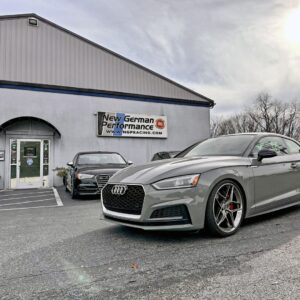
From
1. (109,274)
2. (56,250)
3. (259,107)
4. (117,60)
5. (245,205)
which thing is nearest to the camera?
(109,274)

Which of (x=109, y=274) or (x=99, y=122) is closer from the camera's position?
(x=109, y=274)

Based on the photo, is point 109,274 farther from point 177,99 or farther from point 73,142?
point 177,99

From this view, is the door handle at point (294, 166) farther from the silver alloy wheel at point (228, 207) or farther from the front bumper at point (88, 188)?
the front bumper at point (88, 188)

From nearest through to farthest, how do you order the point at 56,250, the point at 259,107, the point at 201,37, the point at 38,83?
the point at 56,250 → the point at 201,37 → the point at 38,83 → the point at 259,107

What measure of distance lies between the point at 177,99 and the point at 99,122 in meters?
4.75

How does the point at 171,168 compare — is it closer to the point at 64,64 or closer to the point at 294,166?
the point at 294,166

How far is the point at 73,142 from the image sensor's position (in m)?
14.8

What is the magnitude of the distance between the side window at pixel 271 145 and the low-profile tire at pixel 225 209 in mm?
840

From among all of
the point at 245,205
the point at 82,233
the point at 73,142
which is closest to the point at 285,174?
the point at 245,205

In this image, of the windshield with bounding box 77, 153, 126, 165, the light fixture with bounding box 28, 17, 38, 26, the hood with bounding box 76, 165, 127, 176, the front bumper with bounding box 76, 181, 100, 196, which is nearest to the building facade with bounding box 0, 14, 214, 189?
the light fixture with bounding box 28, 17, 38, 26

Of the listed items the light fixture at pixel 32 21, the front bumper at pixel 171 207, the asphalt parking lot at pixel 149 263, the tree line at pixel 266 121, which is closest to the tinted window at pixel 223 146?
the asphalt parking lot at pixel 149 263

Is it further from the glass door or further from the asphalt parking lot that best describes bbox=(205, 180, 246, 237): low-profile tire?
the glass door

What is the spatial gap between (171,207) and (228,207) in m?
0.91

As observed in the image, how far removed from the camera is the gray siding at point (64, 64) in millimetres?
14523
